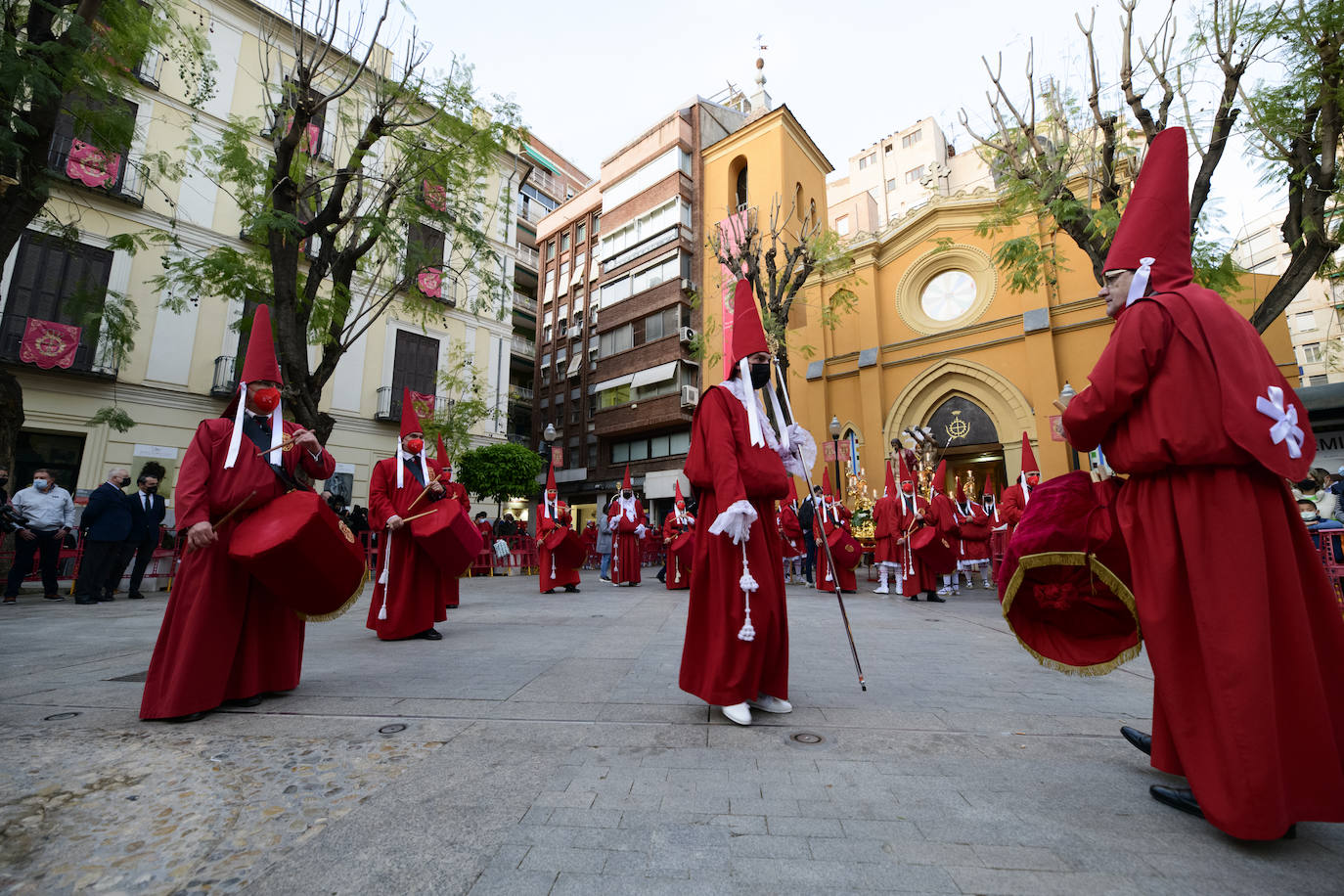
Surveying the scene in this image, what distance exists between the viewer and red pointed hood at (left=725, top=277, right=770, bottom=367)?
11.9ft

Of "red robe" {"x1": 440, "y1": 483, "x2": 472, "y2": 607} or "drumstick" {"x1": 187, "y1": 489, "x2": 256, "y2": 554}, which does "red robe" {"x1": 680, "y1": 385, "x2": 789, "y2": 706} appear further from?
"red robe" {"x1": 440, "y1": 483, "x2": 472, "y2": 607}

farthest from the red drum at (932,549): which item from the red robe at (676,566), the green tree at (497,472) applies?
the green tree at (497,472)

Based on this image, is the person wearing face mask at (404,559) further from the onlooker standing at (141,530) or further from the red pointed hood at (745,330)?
the onlooker standing at (141,530)

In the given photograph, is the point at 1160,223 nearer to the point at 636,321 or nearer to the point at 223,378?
the point at 223,378

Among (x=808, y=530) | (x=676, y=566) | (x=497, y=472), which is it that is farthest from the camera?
(x=497, y=472)

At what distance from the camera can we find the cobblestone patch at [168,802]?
1.67m

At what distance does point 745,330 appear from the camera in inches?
144

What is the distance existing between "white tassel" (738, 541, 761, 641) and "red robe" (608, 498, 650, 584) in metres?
10.2

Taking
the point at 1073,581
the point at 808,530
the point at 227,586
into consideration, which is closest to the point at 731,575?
the point at 1073,581

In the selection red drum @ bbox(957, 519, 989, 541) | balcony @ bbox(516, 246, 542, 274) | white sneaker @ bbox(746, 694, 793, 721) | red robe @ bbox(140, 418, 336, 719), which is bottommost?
white sneaker @ bbox(746, 694, 793, 721)

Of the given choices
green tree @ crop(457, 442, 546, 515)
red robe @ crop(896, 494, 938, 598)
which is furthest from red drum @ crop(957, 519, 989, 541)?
→ green tree @ crop(457, 442, 546, 515)

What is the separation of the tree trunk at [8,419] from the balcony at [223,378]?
8676mm

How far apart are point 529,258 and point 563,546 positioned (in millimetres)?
33828

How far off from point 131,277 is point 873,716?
21090mm
